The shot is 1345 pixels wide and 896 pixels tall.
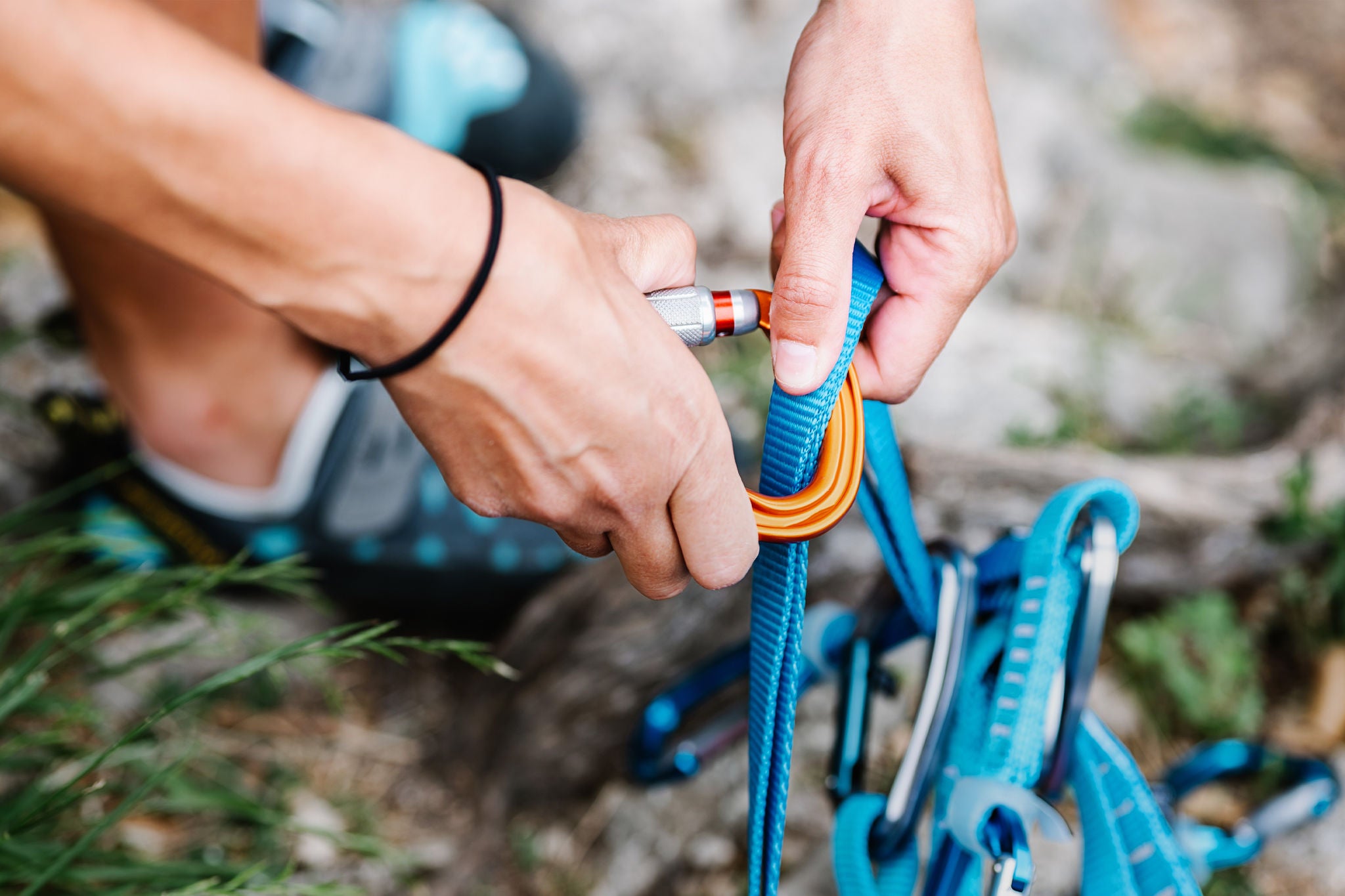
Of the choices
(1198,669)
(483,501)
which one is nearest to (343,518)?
(483,501)

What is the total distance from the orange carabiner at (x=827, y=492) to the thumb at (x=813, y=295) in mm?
33

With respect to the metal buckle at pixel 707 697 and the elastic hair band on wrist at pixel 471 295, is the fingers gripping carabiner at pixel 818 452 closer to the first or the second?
the elastic hair band on wrist at pixel 471 295

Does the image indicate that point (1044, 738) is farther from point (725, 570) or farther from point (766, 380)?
point (766, 380)

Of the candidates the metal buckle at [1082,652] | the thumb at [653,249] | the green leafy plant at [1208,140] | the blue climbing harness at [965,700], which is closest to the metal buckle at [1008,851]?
the blue climbing harness at [965,700]

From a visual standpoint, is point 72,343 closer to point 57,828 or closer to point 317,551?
point 317,551

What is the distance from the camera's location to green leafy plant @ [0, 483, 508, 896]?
0.81m

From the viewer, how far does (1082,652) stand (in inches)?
27.9

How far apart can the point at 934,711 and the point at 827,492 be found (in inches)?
8.9

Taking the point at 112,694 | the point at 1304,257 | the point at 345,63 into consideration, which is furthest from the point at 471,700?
the point at 1304,257

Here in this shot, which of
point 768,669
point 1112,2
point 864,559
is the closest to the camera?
point 768,669

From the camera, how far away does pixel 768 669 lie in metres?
0.71

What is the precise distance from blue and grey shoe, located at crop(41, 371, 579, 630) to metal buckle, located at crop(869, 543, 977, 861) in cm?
82

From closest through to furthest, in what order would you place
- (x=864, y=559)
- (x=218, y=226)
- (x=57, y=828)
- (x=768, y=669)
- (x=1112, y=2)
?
1. (x=218, y=226)
2. (x=768, y=669)
3. (x=57, y=828)
4. (x=864, y=559)
5. (x=1112, y=2)

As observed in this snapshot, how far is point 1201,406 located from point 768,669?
4.62ft
